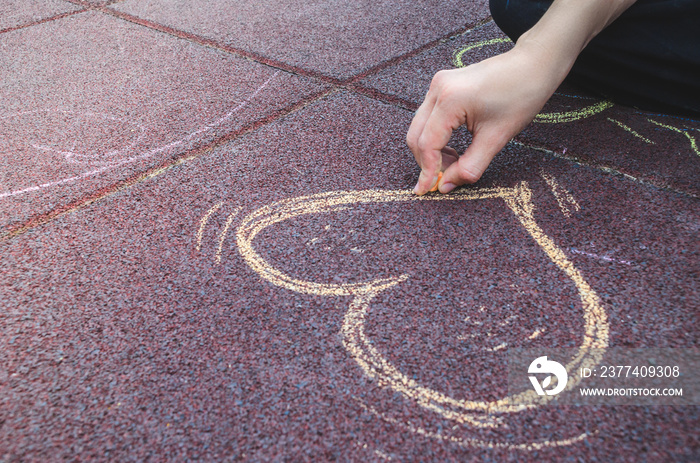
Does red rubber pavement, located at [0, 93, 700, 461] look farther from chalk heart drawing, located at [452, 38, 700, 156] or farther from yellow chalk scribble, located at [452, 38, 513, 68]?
yellow chalk scribble, located at [452, 38, 513, 68]

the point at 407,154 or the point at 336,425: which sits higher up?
the point at 407,154

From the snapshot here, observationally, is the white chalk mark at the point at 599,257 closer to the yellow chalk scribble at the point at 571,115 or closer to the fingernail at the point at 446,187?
the fingernail at the point at 446,187

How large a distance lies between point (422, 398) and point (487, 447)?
148 millimetres

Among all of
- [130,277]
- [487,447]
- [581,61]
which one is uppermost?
[581,61]

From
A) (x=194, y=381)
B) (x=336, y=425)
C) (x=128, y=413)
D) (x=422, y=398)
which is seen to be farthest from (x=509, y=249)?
(x=128, y=413)

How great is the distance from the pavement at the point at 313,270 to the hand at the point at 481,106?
125 mm

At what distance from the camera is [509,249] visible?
1.37 meters

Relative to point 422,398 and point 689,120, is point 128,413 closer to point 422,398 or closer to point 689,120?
point 422,398

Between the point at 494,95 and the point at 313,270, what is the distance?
0.68 meters

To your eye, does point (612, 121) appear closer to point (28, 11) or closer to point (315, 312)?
point (315, 312)

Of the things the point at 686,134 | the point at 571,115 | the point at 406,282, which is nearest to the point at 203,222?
the point at 406,282

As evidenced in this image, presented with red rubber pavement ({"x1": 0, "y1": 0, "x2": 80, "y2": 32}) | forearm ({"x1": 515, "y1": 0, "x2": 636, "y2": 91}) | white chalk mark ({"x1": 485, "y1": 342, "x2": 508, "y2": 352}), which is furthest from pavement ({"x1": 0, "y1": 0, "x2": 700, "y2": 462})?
red rubber pavement ({"x1": 0, "y1": 0, "x2": 80, "y2": 32})

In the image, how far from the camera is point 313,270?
1.33 metres

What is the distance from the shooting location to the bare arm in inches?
56.4
